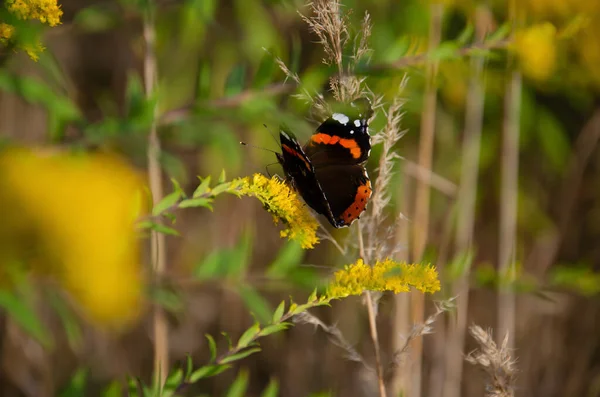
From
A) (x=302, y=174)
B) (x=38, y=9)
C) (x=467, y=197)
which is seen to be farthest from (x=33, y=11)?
(x=467, y=197)

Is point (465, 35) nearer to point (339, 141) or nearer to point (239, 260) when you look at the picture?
point (339, 141)

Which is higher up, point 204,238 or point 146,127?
point 146,127

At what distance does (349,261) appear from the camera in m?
0.90

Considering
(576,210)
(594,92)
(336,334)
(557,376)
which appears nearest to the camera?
(336,334)

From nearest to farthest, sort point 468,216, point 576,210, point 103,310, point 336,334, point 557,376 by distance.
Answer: point 103,310, point 336,334, point 468,216, point 557,376, point 576,210

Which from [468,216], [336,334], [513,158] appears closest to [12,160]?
[336,334]

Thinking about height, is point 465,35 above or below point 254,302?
above

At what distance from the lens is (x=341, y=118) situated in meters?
0.90

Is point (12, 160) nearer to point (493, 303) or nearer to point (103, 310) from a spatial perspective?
point (103, 310)

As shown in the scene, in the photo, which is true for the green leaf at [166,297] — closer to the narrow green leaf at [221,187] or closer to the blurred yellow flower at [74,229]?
Answer: the narrow green leaf at [221,187]

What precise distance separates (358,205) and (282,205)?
0.63 ft

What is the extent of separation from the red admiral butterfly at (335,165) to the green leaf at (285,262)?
13 centimetres

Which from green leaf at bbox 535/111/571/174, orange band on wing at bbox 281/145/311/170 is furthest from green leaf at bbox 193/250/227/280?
green leaf at bbox 535/111/571/174

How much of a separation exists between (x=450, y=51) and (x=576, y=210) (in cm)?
133
